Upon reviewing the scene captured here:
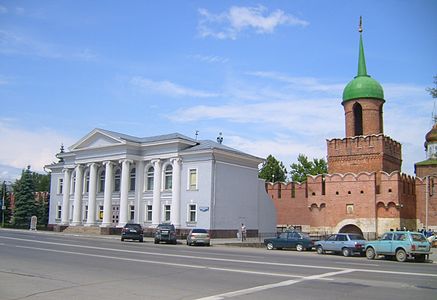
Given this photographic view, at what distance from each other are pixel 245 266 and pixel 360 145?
38.0m

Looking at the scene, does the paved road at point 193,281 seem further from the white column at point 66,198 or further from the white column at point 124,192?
the white column at point 66,198

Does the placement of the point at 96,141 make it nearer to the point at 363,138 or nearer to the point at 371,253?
the point at 363,138

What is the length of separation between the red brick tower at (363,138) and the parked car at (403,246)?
27715 mm

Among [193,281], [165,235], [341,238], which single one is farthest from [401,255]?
[165,235]

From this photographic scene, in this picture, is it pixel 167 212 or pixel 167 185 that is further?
pixel 167 185

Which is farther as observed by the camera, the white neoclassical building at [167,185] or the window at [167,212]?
the window at [167,212]

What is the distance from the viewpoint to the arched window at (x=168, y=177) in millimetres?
48781

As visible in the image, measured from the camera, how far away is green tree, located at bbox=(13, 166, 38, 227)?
67875 mm

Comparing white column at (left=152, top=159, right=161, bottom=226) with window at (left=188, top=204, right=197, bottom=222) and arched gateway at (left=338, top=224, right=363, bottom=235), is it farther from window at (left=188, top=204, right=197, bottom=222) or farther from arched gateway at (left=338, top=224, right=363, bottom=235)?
arched gateway at (left=338, top=224, right=363, bottom=235)

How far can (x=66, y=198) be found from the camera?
5841 centimetres

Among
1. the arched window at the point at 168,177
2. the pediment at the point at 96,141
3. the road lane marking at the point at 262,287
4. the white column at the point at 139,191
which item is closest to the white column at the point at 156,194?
the arched window at the point at 168,177

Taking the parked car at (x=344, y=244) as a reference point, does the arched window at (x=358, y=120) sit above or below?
above

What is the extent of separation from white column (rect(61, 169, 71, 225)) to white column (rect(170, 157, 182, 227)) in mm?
17737

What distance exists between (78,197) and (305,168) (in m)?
37.2
